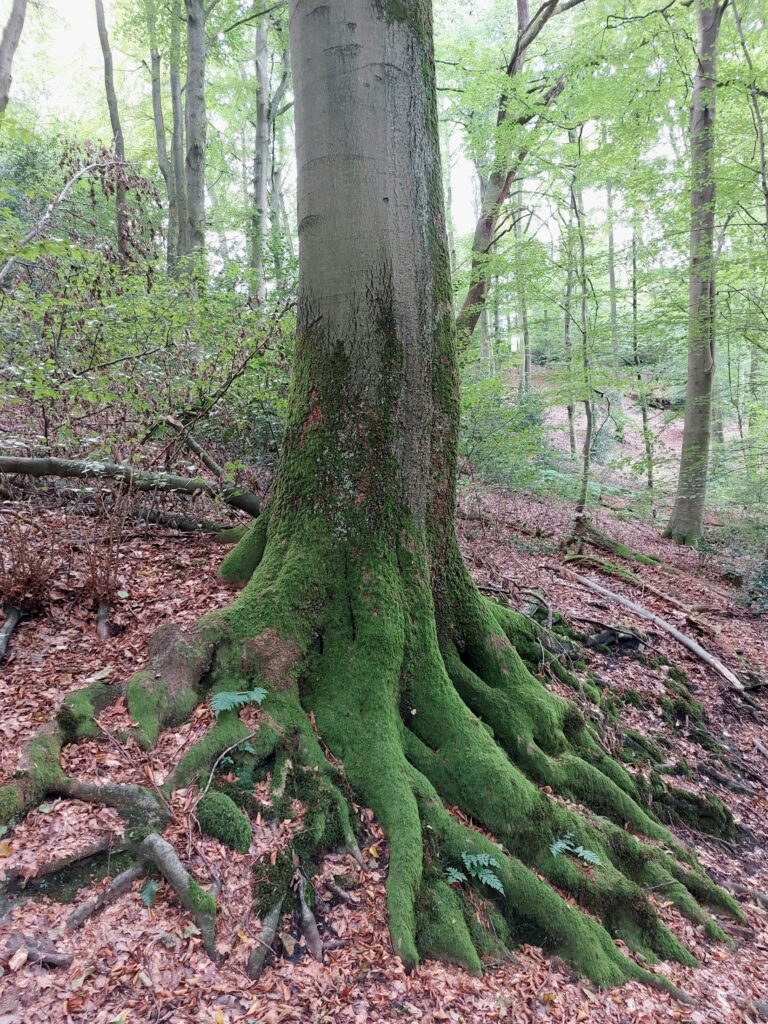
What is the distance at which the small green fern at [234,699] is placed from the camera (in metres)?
2.97

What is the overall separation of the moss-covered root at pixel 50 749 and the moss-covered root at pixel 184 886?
0.55 m

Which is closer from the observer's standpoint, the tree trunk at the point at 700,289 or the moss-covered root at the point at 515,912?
the moss-covered root at the point at 515,912

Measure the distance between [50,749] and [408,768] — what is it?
74.1 inches

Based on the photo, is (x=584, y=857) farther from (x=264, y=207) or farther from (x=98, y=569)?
(x=264, y=207)

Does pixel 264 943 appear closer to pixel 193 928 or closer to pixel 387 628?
pixel 193 928

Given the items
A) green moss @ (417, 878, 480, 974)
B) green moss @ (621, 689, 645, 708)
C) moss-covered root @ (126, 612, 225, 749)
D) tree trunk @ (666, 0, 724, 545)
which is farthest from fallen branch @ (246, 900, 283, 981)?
tree trunk @ (666, 0, 724, 545)

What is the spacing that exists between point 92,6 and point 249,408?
18.1m

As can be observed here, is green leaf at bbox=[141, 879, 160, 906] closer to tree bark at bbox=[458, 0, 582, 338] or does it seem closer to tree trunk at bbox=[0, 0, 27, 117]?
tree bark at bbox=[458, 0, 582, 338]

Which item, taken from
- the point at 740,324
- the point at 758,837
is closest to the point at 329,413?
the point at 758,837

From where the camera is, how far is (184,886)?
2.31 metres

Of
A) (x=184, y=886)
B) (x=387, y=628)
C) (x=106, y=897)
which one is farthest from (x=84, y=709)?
(x=387, y=628)

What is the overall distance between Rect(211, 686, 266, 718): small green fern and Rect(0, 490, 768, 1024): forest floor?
0.12 m

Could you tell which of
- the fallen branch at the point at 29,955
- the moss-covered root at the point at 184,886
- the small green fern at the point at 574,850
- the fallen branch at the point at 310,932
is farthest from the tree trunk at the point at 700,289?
the fallen branch at the point at 29,955

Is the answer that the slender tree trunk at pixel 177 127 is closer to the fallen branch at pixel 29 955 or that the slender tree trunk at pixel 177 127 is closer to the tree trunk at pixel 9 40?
the tree trunk at pixel 9 40
